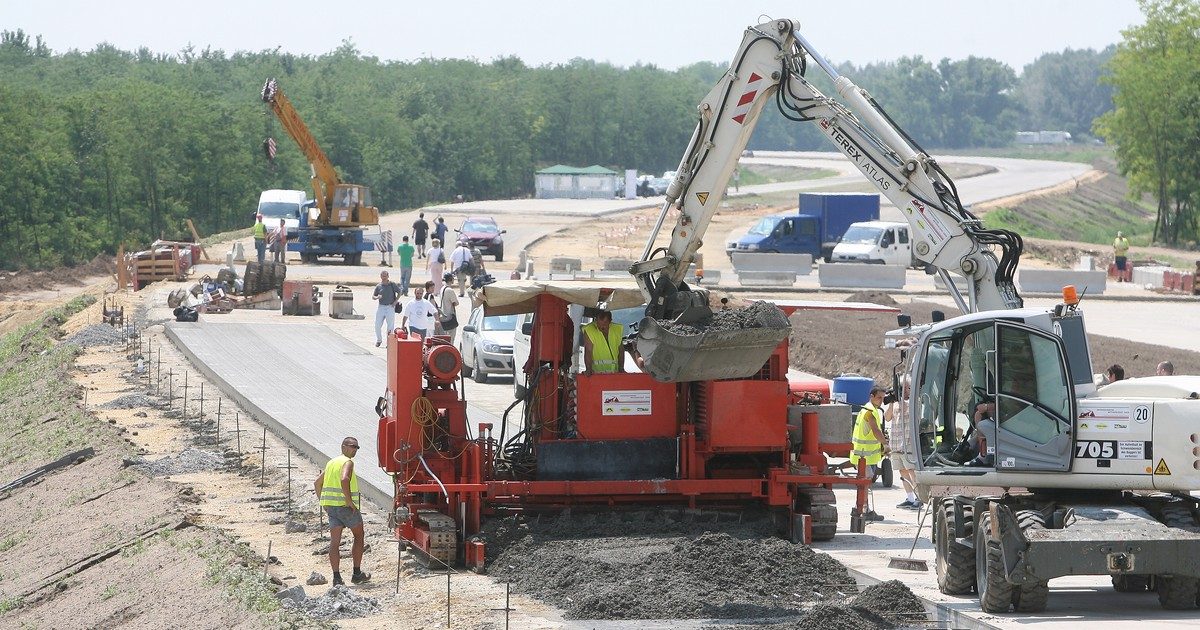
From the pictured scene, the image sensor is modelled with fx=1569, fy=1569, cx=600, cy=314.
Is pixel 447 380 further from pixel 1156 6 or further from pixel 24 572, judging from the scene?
pixel 1156 6

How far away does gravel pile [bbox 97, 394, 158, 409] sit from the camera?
26766mm

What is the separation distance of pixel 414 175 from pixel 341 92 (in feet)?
27.6

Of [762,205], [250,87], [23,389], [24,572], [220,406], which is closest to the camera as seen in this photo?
[24,572]

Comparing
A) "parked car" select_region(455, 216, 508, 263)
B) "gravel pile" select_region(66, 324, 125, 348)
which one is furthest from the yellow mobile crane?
"gravel pile" select_region(66, 324, 125, 348)

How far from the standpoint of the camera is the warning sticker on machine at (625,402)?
15320 mm

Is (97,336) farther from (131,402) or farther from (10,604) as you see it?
(10,604)

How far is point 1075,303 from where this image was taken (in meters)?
13.0

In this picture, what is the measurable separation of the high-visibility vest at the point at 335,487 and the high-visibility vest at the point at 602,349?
2647mm

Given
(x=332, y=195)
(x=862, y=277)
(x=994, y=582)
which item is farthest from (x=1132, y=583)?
(x=332, y=195)

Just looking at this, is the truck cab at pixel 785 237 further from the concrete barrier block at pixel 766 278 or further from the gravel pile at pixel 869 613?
the gravel pile at pixel 869 613

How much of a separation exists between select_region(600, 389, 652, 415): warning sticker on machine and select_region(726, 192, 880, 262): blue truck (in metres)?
40.9

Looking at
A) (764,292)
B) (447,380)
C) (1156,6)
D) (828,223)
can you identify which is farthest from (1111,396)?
(1156,6)

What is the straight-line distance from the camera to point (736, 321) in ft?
48.7

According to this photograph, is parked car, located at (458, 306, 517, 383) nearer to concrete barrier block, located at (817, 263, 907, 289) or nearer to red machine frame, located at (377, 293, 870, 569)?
red machine frame, located at (377, 293, 870, 569)
